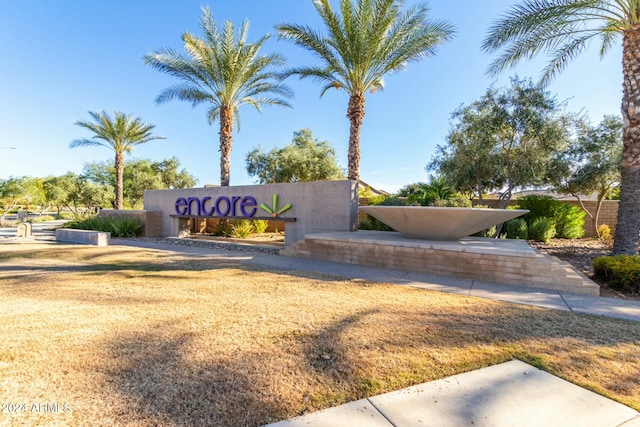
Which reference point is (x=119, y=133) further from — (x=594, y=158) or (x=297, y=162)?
(x=594, y=158)

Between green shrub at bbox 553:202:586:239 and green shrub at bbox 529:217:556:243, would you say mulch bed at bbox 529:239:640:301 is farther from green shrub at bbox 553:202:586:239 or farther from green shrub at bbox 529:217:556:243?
green shrub at bbox 553:202:586:239

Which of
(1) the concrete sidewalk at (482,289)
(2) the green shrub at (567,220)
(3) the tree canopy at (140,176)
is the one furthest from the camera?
(3) the tree canopy at (140,176)

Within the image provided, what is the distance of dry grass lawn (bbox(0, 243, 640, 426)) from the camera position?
227 cm

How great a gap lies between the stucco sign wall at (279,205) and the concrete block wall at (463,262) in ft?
7.18

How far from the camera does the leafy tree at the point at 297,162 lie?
25.8 metres

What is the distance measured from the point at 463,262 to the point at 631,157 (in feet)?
17.5

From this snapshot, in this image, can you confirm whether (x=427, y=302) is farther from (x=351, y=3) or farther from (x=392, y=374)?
(x=351, y=3)

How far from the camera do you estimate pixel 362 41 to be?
11.3m

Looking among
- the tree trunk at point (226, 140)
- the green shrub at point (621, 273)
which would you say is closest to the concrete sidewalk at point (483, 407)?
the green shrub at point (621, 273)

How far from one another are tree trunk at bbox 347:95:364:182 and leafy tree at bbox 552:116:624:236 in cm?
958

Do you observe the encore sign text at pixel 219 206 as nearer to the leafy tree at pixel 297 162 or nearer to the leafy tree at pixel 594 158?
the leafy tree at pixel 297 162

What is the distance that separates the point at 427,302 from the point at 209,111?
1680 cm

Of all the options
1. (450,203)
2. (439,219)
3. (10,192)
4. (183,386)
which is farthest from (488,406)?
(10,192)

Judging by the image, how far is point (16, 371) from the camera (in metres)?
2.62
